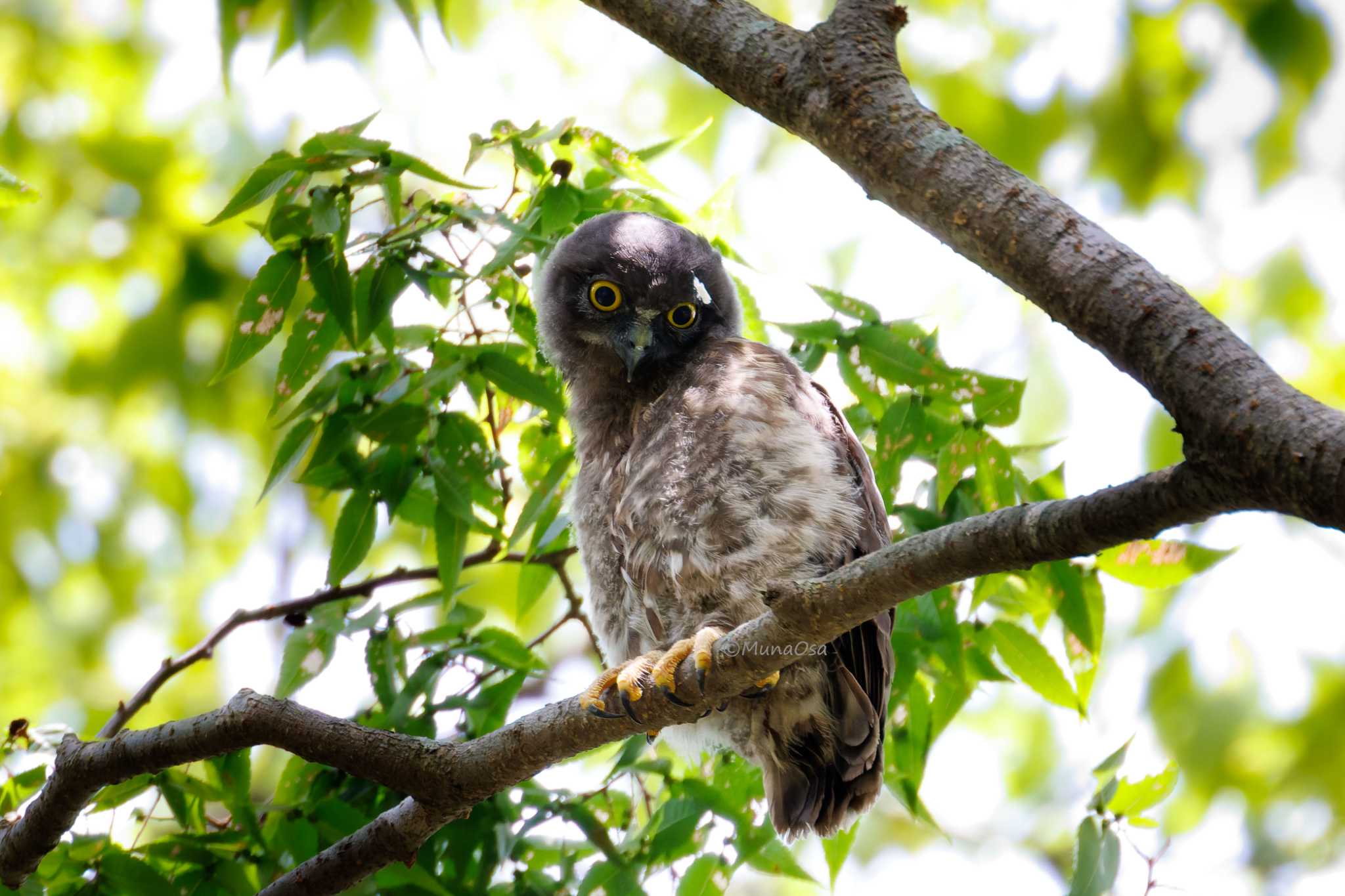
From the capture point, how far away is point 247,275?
618cm

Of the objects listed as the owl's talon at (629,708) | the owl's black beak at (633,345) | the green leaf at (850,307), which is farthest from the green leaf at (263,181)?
the owl's talon at (629,708)

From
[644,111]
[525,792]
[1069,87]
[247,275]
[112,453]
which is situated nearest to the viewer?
[525,792]

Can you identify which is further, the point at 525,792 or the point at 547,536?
the point at 547,536

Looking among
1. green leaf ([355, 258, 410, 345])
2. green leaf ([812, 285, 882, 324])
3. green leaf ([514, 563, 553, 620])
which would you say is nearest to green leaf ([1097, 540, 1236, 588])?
green leaf ([812, 285, 882, 324])

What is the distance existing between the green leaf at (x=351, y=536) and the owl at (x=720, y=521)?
623 millimetres

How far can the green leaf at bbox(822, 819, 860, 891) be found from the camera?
10.8 ft

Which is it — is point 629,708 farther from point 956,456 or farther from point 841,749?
point 956,456

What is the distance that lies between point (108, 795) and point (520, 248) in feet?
6.09

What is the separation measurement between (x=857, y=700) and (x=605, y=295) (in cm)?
156

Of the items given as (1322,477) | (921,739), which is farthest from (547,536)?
(1322,477)

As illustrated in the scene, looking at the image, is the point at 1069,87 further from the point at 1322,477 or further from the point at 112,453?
the point at 112,453

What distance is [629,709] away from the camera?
2.66m

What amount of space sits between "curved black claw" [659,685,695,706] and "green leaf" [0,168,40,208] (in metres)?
1.89

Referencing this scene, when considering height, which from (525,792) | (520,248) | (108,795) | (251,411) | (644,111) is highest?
(644,111)
